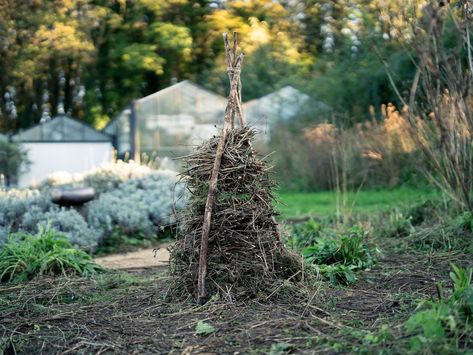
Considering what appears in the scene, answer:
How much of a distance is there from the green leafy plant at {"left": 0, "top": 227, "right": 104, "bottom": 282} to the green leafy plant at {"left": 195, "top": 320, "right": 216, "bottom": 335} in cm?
223

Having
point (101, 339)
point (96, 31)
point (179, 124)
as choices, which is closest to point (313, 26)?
point (96, 31)

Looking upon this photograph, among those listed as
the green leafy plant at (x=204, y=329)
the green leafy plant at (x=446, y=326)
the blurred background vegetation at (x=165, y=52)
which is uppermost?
the blurred background vegetation at (x=165, y=52)

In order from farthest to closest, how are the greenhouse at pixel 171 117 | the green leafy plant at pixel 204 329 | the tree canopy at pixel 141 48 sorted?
the tree canopy at pixel 141 48, the greenhouse at pixel 171 117, the green leafy plant at pixel 204 329

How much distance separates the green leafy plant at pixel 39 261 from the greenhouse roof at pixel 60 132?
1616 centimetres

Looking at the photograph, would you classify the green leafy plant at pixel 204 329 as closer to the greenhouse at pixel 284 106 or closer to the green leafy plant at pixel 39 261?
the green leafy plant at pixel 39 261

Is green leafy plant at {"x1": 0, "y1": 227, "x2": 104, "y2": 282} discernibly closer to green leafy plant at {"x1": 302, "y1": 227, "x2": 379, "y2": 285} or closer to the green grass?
green leafy plant at {"x1": 302, "y1": 227, "x2": 379, "y2": 285}

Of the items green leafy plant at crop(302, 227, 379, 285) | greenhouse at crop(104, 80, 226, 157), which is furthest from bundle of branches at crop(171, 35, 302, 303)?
greenhouse at crop(104, 80, 226, 157)

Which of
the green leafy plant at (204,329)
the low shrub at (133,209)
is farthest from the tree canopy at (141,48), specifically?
the green leafy plant at (204,329)

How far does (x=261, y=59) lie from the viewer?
2648cm

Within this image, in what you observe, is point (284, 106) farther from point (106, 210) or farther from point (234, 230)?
point (234, 230)

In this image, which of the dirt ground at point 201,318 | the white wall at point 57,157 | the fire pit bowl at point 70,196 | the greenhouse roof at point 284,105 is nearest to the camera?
the dirt ground at point 201,318

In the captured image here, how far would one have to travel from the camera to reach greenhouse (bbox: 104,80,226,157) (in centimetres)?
1756

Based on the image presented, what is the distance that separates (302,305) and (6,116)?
27345 mm

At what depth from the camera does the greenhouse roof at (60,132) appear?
22062 mm
